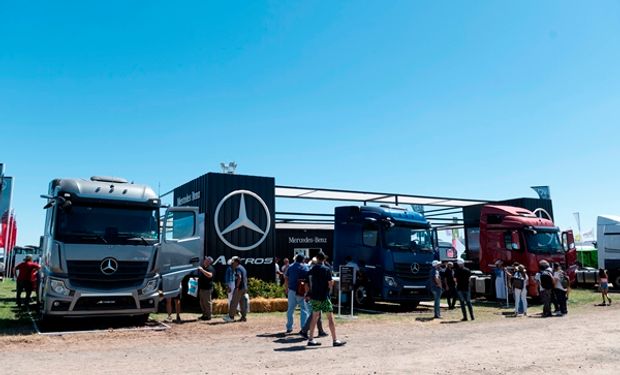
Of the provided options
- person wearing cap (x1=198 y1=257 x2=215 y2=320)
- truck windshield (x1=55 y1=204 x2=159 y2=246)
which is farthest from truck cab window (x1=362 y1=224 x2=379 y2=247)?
truck windshield (x1=55 y1=204 x2=159 y2=246)

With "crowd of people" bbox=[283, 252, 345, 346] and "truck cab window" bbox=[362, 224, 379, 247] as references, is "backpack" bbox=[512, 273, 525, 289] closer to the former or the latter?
"truck cab window" bbox=[362, 224, 379, 247]

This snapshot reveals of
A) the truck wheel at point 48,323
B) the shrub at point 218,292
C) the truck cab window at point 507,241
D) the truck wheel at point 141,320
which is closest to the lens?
the truck wheel at point 48,323

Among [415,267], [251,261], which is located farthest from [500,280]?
[251,261]

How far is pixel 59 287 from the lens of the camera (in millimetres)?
9766

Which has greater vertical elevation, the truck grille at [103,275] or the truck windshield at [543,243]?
the truck windshield at [543,243]

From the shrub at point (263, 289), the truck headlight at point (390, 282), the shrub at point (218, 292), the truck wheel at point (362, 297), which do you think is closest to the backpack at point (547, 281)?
the truck headlight at point (390, 282)

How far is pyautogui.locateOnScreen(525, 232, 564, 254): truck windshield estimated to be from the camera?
57.9ft

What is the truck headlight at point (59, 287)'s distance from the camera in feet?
32.0

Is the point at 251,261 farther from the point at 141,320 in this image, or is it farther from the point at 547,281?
the point at 547,281

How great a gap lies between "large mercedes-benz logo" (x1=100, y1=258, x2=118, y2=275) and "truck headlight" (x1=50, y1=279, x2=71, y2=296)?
0.73 meters

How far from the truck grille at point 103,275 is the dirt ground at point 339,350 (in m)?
0.99

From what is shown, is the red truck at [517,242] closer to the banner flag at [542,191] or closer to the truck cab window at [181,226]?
the banner flag at [542,191]

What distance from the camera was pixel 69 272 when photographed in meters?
9.84

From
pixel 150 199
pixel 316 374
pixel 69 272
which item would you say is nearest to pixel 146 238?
pixel 150 199
